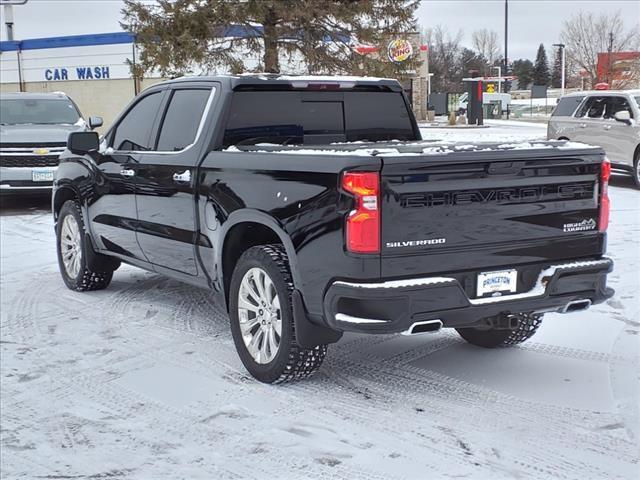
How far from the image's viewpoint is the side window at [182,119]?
5.85 metres

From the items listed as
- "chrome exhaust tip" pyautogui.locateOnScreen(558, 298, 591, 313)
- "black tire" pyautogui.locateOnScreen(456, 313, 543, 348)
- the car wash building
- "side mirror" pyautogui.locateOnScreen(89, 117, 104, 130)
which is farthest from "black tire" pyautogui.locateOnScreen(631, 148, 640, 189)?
the car wash building

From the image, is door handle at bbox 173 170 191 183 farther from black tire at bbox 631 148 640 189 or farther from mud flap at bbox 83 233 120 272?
black tire at bbox 631 148 640 189

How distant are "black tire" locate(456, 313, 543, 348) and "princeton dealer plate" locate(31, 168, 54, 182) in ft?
31.0

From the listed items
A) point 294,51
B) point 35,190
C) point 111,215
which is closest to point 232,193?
point 111,215

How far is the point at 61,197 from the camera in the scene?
26.2 feet

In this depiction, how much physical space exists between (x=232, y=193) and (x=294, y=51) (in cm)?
2048

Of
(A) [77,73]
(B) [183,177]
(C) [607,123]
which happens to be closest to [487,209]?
(B) [183,177]

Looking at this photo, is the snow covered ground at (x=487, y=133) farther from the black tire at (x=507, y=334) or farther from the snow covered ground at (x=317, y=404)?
the snow covered ground at (x=317, y=404)

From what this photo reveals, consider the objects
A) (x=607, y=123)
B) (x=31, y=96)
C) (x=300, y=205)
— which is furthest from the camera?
(x=607, y=123)

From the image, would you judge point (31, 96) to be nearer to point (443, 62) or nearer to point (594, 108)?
point (594, 108)

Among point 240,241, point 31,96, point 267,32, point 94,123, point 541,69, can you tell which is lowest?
point 240,241

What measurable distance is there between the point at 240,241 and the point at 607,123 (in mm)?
12109

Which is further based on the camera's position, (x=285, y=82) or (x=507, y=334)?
(x=285, y=82)

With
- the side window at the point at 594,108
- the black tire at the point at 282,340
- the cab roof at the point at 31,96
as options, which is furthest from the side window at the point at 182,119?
the side window at the point at 594,108
